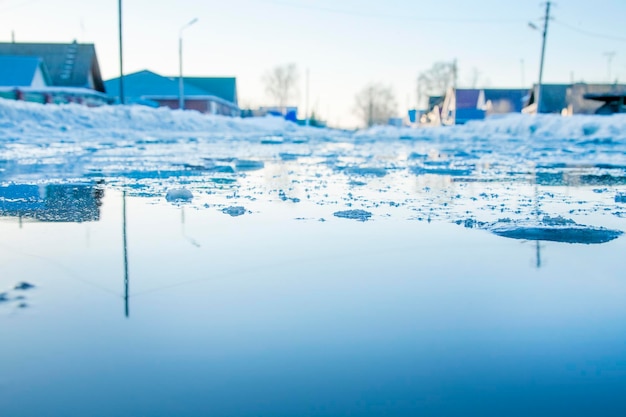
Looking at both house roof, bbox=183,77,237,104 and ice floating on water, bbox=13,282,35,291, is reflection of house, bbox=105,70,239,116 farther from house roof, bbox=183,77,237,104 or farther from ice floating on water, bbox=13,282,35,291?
ice floating on water, bbox=13,282,35,291

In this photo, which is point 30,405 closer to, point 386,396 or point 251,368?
point 251,368

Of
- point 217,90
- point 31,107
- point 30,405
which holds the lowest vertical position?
point 30,405

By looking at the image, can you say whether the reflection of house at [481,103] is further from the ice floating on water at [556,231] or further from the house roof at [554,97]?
the ice floating on water at [556,231]

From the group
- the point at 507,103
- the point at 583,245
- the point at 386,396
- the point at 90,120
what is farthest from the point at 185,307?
the point at 507,103

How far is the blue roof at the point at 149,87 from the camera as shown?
149ft

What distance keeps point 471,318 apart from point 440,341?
27 centimetres

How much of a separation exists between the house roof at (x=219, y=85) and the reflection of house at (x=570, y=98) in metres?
29.2

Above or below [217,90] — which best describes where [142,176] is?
below

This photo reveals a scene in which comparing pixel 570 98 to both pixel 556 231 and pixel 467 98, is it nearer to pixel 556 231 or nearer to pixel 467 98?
pixel 467 98

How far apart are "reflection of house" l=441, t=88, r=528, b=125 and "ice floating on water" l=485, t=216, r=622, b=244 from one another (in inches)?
2323

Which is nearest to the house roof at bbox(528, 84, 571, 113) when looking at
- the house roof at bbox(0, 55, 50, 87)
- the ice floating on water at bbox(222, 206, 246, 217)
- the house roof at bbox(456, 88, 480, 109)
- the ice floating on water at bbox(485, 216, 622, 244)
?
the house roof at bbox(456, 88, 480, 109)

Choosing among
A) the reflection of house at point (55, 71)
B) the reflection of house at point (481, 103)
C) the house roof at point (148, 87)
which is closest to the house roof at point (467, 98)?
the reflection of house at point (481, 103)

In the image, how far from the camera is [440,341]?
1754mm

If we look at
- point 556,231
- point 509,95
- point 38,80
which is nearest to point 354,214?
point 556,231
